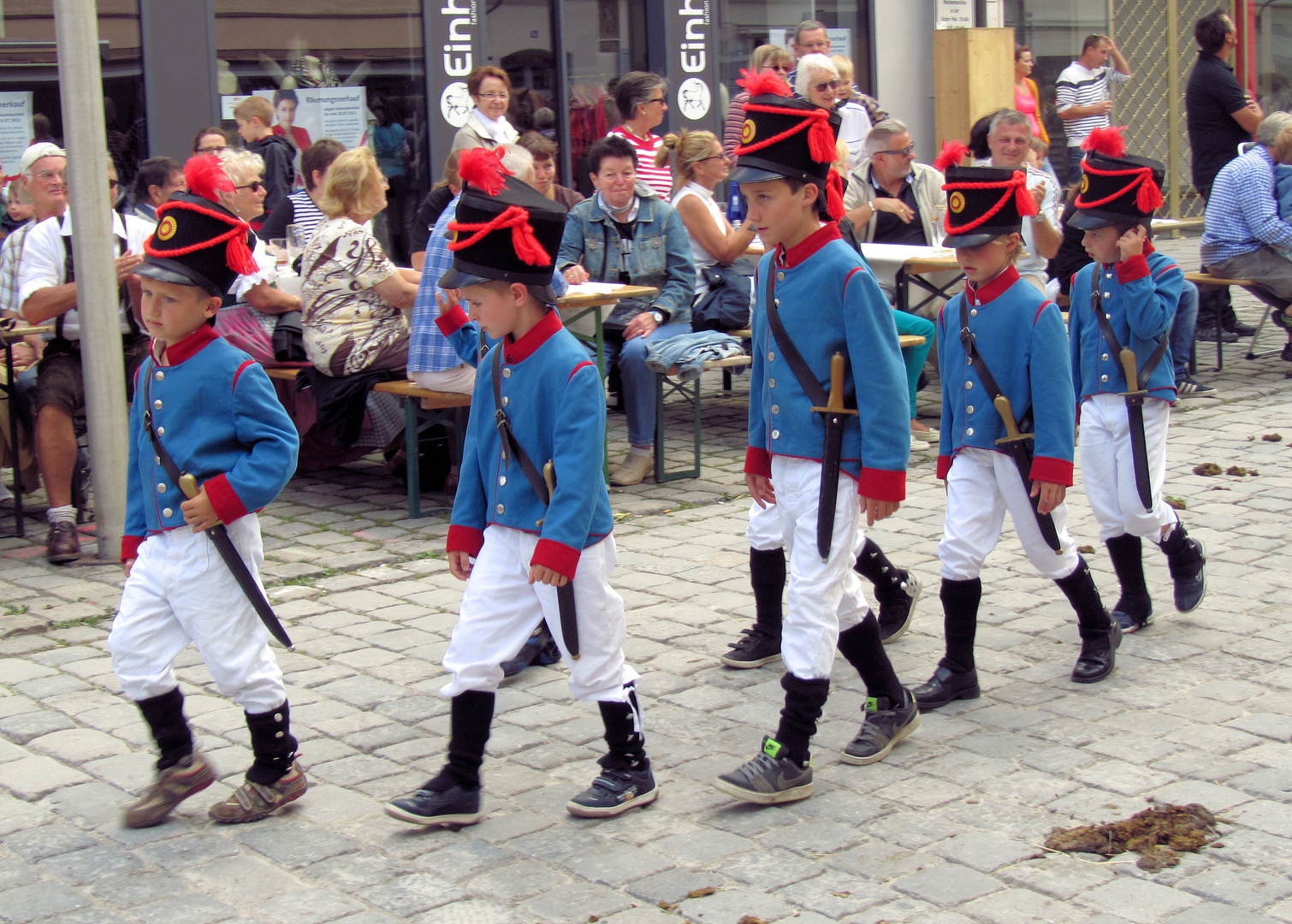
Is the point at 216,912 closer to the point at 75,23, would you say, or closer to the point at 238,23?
the point at 75,23

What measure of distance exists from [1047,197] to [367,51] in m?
5.47

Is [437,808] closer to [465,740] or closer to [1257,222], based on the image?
[465,740]

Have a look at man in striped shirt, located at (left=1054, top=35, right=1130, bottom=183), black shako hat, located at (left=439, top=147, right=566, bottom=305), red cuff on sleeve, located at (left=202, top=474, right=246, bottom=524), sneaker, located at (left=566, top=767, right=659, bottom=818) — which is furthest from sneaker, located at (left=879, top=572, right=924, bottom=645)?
man in striped shirt, located at (left=1054, top=35, right=1130, bottom=183)

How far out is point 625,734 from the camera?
4.04 meters

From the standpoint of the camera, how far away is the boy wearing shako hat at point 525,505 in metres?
3.85

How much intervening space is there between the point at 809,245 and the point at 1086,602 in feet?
5.39

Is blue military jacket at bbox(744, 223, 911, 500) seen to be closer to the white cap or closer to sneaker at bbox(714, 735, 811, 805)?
sneaker at bbox(714, 735, 811, 805)

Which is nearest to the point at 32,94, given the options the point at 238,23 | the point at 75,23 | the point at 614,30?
the point at 238,23

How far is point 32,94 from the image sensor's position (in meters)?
10.1

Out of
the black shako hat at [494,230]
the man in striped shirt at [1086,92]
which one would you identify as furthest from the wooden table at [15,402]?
the man in striped shirt at [1086,92]

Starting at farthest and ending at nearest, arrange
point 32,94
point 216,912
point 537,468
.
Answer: point 32,94 < point 537,468 < point 216,912

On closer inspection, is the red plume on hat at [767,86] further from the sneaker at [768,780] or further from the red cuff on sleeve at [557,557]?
the sneaker at [768,780]

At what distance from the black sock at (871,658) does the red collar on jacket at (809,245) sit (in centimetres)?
104

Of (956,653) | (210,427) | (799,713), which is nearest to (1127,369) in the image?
(956,653)
